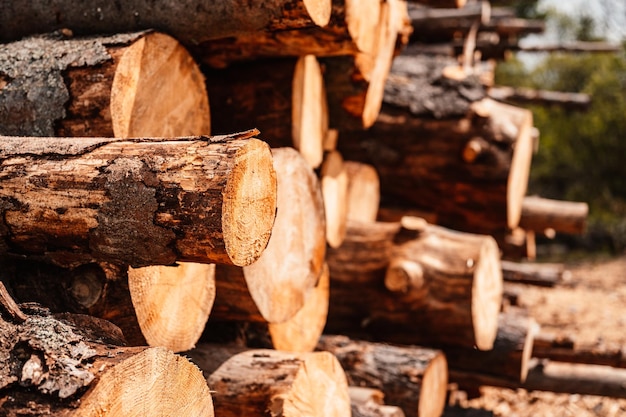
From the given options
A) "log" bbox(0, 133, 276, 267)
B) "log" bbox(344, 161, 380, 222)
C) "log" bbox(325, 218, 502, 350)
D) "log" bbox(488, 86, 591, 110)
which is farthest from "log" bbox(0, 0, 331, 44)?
"log" bbox(488, 86, 591, 110)

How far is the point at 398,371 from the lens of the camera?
3.01m

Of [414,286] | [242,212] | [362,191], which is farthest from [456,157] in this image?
[242,212]

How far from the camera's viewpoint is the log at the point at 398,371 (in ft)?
9.71

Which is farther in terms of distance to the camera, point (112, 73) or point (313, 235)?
point (313, 235)

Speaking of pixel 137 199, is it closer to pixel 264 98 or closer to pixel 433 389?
pixel 264 98

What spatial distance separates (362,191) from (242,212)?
222 cm

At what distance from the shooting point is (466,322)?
325cm

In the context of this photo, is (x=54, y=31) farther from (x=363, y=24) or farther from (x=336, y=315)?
(x=336, y=315)

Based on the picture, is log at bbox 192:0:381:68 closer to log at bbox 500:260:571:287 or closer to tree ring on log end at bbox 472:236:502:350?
tree ring on log end at bbox 472:236:502:350

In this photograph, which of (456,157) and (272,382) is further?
(456,157)

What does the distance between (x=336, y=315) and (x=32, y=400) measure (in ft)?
6.87

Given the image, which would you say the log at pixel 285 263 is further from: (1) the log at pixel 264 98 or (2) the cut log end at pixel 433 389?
(2) the cut log end at pixel 433 389

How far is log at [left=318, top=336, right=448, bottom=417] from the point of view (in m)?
2.96

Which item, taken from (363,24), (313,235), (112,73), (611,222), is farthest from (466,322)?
(611,222)
